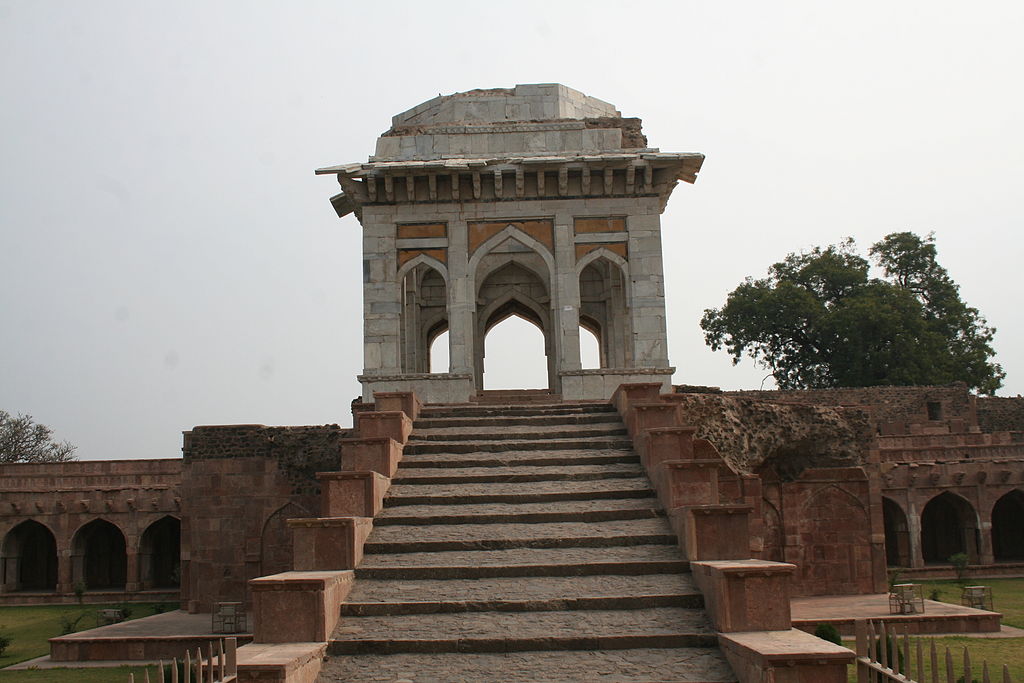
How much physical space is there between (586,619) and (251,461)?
10963 millimetres

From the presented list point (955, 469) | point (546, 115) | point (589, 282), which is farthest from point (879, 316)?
point (546, 115)

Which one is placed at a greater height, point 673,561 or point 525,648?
point 673,561

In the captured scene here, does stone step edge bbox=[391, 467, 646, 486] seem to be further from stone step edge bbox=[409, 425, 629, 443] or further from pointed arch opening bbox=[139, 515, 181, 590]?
pointed arch opening bbox=[139, 515, 181, 590]

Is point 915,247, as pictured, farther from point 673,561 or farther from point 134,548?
point 673,561

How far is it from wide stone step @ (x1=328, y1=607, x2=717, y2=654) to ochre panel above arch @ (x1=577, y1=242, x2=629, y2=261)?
10.2 m

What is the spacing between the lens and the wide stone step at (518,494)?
35.3 ft

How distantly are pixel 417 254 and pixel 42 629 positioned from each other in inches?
434

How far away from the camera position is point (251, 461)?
18.1m

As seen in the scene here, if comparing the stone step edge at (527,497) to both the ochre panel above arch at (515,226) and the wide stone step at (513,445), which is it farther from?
the ochre panel above arch at (515,226)

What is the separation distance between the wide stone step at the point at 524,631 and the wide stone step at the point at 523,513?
1.72m

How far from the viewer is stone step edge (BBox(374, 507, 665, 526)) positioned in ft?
33.7

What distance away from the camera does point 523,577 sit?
9.25 meters

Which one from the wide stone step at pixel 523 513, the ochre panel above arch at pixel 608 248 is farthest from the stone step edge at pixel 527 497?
the ochre panel above arch at pixel 608 248

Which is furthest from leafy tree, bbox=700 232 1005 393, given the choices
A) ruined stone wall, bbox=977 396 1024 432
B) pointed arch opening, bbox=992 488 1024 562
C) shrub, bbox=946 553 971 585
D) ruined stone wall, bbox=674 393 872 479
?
ruined stone wall, bbox=674 393 872 479
